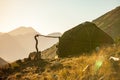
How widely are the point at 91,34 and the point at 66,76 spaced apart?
18.4 m

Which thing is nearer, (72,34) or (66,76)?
(66,76)

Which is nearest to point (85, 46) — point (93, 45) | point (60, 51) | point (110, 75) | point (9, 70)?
point (93, 45)

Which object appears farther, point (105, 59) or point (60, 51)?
point (60, 51)

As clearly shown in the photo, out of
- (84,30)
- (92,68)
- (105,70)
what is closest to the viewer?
(105,70)

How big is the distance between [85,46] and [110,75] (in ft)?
59.4

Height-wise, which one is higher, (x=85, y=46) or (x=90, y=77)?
(x=90, y=77)

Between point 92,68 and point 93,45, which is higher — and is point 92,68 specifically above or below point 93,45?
above

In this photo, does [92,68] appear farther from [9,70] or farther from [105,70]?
[9,70]

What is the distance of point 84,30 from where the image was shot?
2880cm

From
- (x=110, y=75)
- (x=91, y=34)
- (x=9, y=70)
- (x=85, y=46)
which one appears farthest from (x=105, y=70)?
(x=91, y=34)

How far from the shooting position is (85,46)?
27031 millimetres

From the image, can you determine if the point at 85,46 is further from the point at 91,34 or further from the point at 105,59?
the point at 105,59

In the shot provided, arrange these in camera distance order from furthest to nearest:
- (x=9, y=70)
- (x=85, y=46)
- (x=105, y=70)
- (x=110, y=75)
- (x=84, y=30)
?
(x=84, y=30), (x=85, y=46), (x=9, y=70), (x=105, y=70), (x=110, y=75)

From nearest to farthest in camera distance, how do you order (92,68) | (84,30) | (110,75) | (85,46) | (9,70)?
(110,75) → (92,68) → (9,70) → (85,46) → (84,30)
